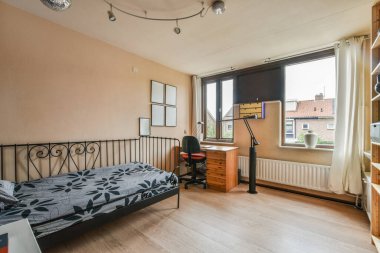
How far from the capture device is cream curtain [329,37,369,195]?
7.73ft

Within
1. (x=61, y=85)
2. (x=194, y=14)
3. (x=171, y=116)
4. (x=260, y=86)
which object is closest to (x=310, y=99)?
(x=260, y=86)

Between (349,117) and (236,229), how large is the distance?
7.18 ft

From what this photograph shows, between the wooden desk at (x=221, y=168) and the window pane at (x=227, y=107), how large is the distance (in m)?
0.74

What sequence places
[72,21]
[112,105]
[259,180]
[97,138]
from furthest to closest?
[259,180]
[112,105]
[97,138]
[72,21]

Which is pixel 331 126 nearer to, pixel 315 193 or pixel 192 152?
pixel 315 193

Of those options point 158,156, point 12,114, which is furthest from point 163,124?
point 12,114

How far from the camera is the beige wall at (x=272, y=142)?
2900mm

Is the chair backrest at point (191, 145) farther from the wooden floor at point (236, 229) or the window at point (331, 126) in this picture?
the window at point (331, 126)

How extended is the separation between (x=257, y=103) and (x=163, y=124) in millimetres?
1942

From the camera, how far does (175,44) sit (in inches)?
108

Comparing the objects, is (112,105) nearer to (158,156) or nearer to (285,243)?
(158,156)

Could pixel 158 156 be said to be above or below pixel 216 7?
below

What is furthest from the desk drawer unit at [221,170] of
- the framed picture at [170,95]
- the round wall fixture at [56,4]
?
the round wall fixture at [56,4]

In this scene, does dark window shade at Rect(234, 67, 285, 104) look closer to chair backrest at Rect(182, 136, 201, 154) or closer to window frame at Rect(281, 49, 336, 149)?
window frame at Rect(281, 49, 336, 149)
